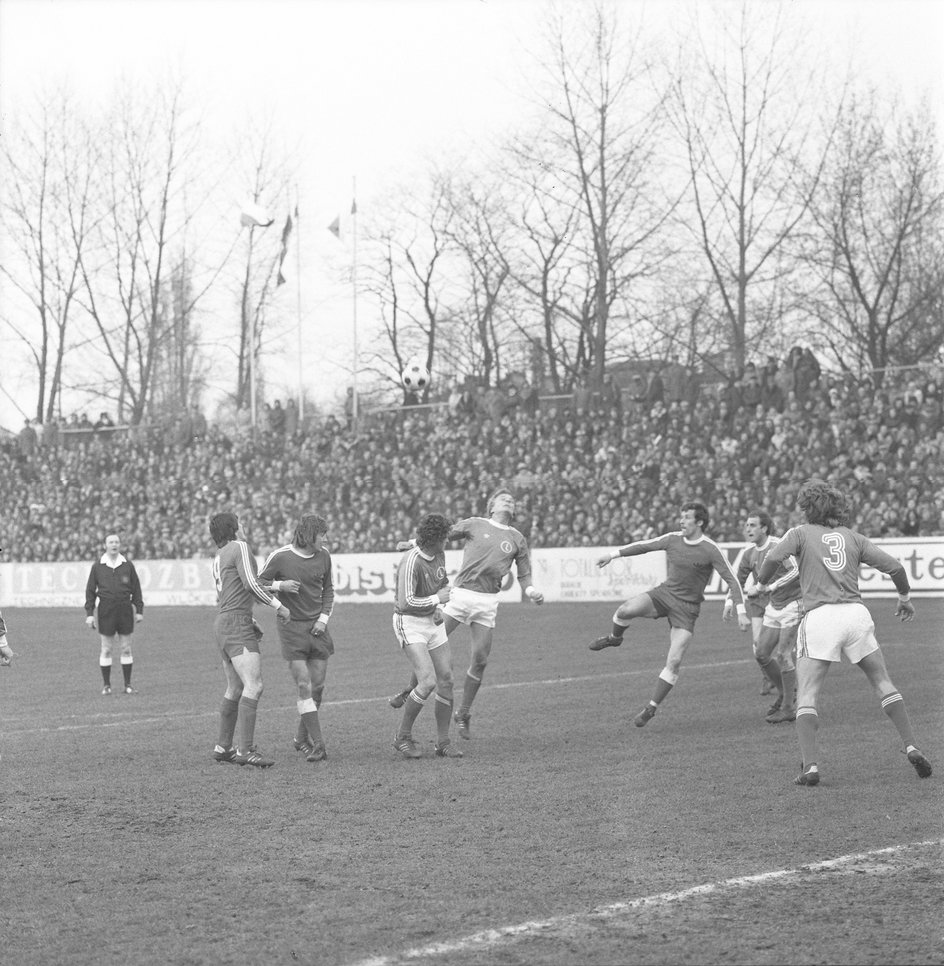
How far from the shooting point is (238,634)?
35.1ft

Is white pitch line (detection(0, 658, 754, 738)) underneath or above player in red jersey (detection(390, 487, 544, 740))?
underneath

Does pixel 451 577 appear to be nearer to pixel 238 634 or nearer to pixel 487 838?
pixel 238 634

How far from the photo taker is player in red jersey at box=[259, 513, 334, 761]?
10.9 m

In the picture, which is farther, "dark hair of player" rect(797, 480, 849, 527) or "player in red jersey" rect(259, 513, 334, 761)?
"player in red jersey" rect(259, 513, 334, 761)

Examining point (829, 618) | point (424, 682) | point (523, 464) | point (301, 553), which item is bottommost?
point (424, 682)

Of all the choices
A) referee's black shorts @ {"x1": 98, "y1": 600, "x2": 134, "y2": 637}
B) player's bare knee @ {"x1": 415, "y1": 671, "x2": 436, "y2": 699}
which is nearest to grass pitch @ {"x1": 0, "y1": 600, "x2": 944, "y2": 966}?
player's bare knee @ {"x1": 415, "y1": 671, "x2": 436, "y2": 699}

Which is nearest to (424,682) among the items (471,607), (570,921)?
(471,607)

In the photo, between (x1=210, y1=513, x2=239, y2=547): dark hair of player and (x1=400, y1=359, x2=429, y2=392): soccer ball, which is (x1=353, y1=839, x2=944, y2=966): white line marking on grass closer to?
(x1=210, y1=513, x2=239, y2=547): dark hair of player

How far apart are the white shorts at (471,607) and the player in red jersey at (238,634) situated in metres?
2.00

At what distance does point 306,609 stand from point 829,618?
3.98 m

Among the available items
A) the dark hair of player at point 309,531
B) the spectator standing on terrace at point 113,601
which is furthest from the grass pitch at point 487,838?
the spectator standing on terrace at point 113,601

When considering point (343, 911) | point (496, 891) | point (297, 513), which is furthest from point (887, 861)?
point (297, 513)

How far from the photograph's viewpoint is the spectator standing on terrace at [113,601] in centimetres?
1745

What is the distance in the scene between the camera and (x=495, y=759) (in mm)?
10852
